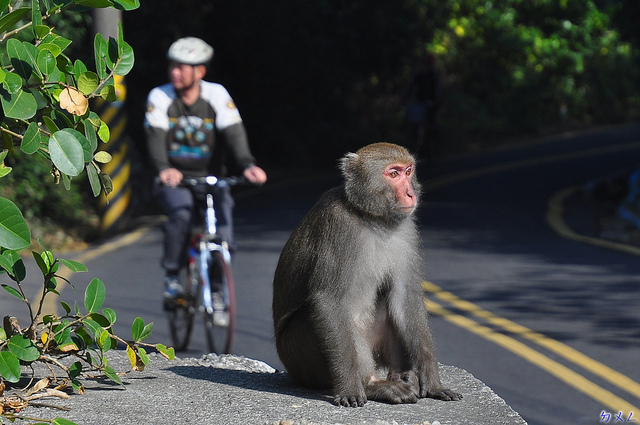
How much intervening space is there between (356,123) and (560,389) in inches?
671

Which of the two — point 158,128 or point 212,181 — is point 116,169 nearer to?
point 158,128

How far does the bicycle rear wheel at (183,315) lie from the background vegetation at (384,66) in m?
9.17

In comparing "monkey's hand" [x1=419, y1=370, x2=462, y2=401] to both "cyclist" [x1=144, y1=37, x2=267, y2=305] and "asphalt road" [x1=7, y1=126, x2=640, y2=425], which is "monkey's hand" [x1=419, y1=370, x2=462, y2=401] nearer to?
"asphalt road" [x1=7, y1=126, x2=640, y2=425]

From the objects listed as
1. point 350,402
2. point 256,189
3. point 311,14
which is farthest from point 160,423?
point 311,14

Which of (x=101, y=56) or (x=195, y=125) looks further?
(x=195, y=125)

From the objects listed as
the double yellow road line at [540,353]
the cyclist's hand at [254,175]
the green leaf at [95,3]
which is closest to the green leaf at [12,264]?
the green leaf at [95,3]

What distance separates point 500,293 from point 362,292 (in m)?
5.69

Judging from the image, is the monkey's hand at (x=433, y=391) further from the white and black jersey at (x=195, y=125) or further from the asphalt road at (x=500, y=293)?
the white and black jersey at (x=195, y=125)

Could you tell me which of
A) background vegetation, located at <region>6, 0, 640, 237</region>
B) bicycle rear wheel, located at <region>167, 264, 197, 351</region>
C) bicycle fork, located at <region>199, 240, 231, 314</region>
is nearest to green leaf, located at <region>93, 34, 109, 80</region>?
bicycle fork, located at <region>199, 240, 231, 314</region>

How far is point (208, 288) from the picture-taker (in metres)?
7.86

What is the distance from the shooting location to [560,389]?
23.3 feet

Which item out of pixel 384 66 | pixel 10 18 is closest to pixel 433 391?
pixel 10 18

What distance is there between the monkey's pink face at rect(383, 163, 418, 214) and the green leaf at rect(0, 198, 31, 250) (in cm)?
163

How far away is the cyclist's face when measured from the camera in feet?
25.6
